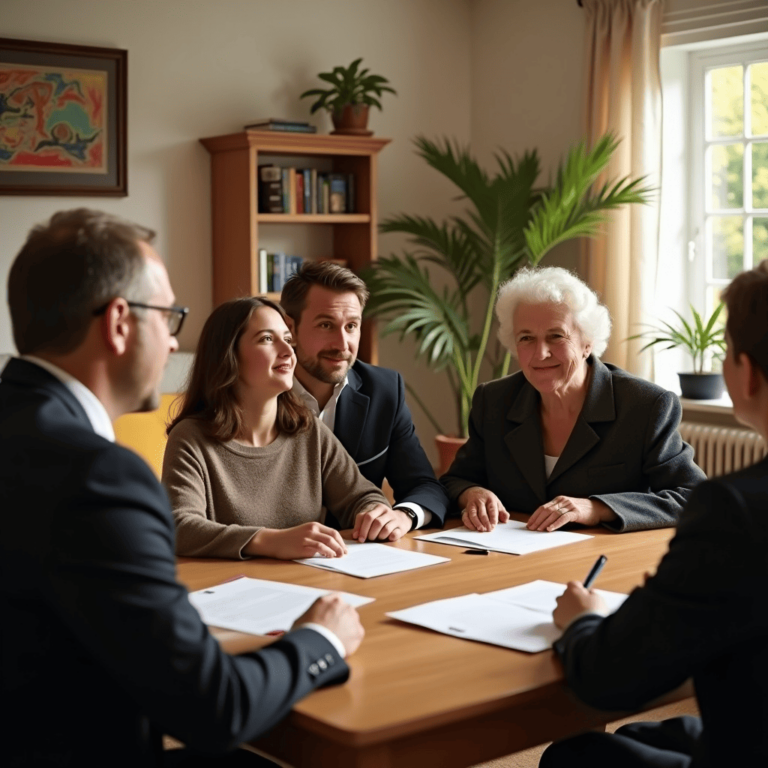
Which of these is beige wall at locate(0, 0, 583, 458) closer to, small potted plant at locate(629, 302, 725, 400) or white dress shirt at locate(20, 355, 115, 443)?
small potted plant at locate(629, 302, 725, 400)

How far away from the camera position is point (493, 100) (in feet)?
19.0

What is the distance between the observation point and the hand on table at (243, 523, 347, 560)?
2.19 meters

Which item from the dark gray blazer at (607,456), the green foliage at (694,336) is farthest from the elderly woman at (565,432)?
the green foliage at (694,336)

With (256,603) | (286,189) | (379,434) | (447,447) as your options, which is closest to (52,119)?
(286,189)

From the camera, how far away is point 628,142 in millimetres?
4941

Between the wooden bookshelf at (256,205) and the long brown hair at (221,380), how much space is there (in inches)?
85.9

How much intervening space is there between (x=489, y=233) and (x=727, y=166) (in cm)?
110

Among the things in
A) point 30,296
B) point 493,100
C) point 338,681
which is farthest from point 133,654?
point 493,100

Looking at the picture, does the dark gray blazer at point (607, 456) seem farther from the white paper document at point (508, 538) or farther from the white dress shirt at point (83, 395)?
the white dress shirt at point (83, 395)

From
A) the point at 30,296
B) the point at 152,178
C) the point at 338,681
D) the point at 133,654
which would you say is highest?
the point at 152,178

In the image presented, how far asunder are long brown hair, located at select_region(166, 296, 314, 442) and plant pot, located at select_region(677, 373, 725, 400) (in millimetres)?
2582

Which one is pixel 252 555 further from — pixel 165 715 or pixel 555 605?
pixel 165 715

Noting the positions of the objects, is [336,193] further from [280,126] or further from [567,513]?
[567,513]

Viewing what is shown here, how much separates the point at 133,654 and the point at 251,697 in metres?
0.16
